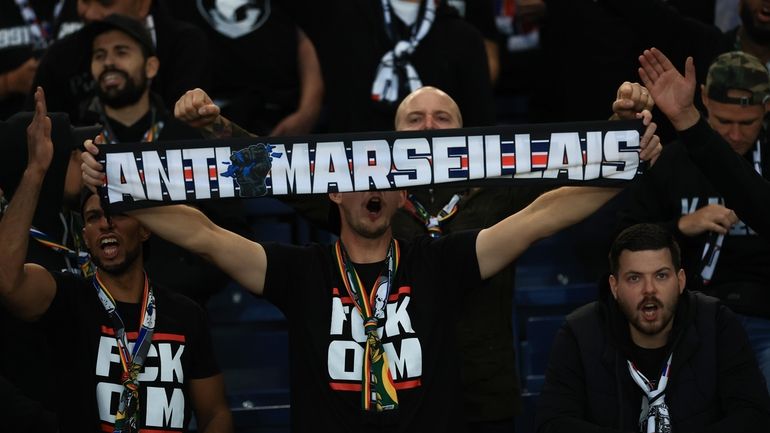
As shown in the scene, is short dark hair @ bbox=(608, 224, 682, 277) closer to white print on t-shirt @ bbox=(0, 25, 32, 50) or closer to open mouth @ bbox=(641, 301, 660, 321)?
open mouth @ bbox=(641, 301, 660, 321)

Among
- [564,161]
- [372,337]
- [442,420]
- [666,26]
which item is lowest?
[442,420]

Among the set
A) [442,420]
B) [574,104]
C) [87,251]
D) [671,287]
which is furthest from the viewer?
[574,104]

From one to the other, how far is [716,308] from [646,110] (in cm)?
90

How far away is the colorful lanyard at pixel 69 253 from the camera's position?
199 inches

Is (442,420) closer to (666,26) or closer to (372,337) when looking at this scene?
(372,337)

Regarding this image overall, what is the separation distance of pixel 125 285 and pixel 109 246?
159 millimetres

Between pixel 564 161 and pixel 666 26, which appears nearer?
pixel 564 161

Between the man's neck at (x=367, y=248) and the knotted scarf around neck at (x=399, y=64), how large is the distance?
6.45 feet

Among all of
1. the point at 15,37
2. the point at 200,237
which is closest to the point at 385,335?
the point at 200,237

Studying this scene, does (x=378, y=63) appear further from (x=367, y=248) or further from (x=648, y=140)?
(x=648, y=140)

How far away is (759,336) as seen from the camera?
544cm

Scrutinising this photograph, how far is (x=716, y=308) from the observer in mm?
4891

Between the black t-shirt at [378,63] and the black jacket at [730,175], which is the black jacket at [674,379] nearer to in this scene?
the black jacket at [730,175]

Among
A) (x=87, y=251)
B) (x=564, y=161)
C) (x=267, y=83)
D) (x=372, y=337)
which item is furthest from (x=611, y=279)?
(x=267, y=83)
